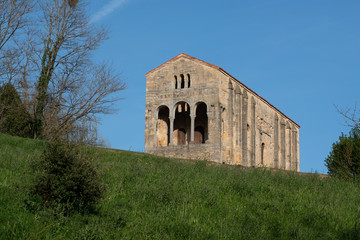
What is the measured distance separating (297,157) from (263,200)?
38895 millimetres

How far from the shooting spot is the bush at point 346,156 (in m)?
20.9

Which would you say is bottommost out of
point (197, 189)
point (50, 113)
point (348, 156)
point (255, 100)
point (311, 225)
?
point (311, 225)

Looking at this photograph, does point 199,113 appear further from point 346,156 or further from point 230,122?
point 346,156

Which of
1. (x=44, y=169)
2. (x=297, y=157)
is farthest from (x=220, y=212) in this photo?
(x=297, y=157)

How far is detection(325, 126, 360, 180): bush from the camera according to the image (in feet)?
68.7

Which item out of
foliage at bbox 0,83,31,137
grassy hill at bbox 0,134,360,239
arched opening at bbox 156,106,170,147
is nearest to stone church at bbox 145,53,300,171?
arched opening at bbox 156,106,170,147

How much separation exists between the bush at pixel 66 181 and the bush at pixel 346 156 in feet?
43.7

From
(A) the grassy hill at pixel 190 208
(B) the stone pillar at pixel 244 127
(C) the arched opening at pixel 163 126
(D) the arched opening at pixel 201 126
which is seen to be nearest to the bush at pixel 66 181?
(A) the grassy hill at pixel 190 208

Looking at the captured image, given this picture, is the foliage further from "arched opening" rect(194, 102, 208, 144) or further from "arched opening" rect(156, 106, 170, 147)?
"arched opening" rect(194, 102, 208, 144)

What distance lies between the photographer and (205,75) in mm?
33781

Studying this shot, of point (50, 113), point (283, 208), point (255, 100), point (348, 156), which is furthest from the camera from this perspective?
point (255, 100)

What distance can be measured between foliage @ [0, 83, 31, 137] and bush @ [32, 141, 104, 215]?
20.2 metres

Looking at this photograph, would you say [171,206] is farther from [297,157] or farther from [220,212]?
[297,157]

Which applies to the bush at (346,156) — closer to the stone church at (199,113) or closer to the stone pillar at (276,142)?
the stone church at (199,113)
